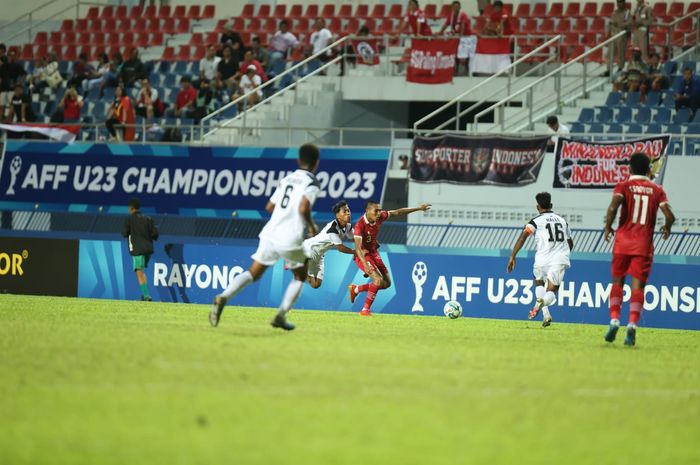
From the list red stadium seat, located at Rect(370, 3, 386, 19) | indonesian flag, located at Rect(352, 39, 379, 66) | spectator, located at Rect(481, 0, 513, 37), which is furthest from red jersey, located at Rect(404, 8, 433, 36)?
red stadium seat, located at Rect(370, 3, 386, 19)

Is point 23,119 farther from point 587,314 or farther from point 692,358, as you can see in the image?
point 692,358

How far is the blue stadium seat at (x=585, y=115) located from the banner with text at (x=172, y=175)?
186 inches

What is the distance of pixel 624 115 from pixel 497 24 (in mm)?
5304

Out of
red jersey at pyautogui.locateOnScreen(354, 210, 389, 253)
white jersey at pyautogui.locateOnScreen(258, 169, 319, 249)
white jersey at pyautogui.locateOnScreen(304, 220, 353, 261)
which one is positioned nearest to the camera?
white jersey at pyautogui.locateOnScreen(258, 169, 319, 249)

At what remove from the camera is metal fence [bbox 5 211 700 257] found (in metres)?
22.7

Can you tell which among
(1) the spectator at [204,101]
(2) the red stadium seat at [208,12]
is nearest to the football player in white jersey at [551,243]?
(1) the spectator at [204,101]

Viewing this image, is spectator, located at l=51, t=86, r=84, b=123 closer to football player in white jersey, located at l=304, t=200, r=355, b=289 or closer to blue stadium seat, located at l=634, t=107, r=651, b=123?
football player in white jersey, located at l=304, t=200, r=355, b=289

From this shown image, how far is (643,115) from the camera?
2742cm

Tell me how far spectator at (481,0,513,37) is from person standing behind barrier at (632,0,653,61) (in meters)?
3.50

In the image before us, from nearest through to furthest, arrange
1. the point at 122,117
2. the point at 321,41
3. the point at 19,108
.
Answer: the point at 122,117 → the point at 19,108 → the point at 321,41

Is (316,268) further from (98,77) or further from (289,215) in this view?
(98,77)

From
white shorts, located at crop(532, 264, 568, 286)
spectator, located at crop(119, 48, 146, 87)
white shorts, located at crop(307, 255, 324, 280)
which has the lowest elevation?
white shorts, located at crop(307, 255, 324, 280)

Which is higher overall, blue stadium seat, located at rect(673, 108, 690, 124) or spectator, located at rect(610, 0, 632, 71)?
spectator, located at rect(610, 0, 632, 71)

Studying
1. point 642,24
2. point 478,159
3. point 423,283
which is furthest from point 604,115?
point 423,283
